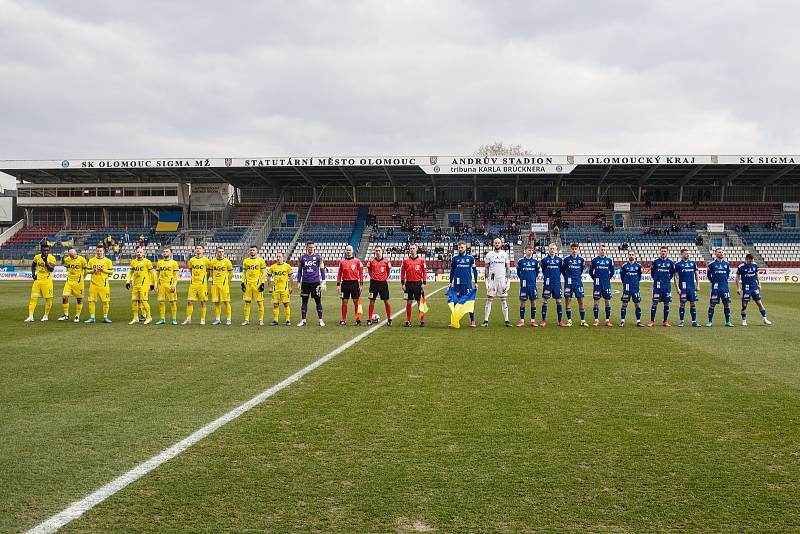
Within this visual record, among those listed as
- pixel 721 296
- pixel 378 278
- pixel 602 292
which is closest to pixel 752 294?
pixel 721 296

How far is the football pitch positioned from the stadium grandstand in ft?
117

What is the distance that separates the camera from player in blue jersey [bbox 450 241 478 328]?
14.1m

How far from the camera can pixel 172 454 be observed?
190 inches

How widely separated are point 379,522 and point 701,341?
32.7ft

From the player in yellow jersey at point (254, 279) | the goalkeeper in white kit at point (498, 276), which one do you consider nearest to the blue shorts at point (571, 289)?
the goalkeeper in white kit at point (498, 276)

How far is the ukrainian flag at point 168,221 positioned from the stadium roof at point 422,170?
2.95m

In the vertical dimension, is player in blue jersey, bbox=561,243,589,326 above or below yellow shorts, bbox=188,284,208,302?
above

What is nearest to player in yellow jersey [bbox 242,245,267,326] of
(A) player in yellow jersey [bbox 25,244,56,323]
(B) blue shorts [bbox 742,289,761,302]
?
(A) player in yellow jersey [bbox 25,244,56,323]

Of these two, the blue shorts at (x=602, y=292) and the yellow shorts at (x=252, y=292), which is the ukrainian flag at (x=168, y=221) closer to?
the yellow shorts at (x=252, y=292)

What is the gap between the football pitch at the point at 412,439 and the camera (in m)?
3.76

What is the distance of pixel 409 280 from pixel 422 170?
33901 millimetres

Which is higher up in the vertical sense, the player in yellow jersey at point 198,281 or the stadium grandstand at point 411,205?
the stadium grandstand at point 411,205

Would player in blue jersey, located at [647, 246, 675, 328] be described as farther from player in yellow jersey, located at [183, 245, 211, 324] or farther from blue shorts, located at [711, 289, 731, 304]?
player in yellow jersey, located at [183, 245, 211, 324]

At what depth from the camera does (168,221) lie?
5528 centimetres
